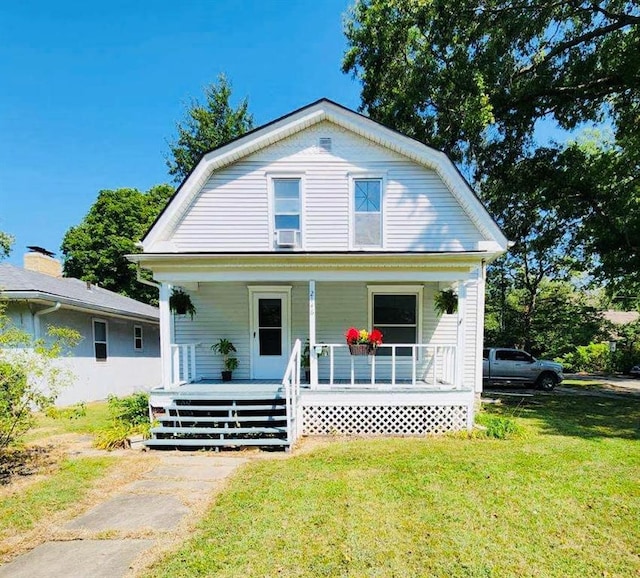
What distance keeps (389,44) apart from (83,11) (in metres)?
9.31

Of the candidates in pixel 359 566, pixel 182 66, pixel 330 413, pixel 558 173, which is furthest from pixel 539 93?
pixel 359 566

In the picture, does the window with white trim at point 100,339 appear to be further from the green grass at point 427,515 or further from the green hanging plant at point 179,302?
the green grass at point 427,515

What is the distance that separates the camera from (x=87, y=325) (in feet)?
39.0

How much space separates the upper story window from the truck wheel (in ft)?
34.9

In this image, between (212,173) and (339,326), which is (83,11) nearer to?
(212,173)

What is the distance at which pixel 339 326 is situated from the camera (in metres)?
9.15

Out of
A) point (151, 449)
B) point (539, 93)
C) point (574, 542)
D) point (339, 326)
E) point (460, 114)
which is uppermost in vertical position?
point (539, 93)

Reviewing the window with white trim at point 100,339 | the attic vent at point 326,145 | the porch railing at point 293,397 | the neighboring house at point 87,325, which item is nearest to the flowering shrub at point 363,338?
the porch railing at point 293,397

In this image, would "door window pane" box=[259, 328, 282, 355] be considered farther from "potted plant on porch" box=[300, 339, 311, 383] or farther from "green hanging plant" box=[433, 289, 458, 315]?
"green hanging plant" box=[433, 289, 458, 315]

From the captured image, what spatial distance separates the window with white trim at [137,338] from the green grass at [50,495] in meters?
9.47

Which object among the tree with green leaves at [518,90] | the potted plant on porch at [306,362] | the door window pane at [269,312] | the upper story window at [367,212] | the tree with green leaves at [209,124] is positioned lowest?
the potted plant on porch at [306,362]

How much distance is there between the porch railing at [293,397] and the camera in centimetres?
653

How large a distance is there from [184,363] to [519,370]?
13289 millimetres

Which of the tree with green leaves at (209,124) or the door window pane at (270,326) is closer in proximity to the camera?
the door window pane at (270,326)
